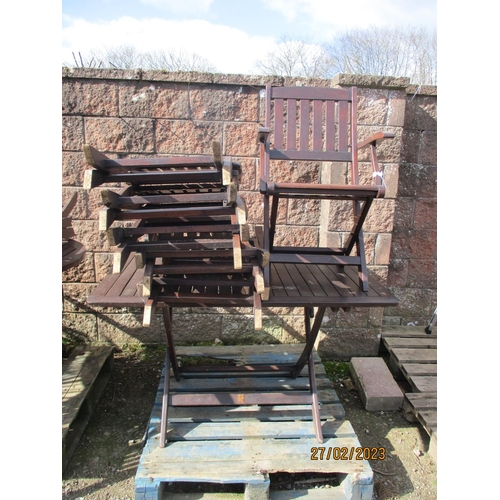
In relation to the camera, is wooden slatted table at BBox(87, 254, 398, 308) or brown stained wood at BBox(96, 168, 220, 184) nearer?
brown stained wood at BBox(96, 168, 220, 184)

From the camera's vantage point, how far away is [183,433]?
204 cm

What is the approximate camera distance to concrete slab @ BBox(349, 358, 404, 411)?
2.56 meters

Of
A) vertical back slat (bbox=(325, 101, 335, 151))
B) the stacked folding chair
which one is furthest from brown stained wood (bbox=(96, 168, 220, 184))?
vertical back slat (bbox=(325, 101, 335, 151))

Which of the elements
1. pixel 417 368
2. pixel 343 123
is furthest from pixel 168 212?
pixel 417 368

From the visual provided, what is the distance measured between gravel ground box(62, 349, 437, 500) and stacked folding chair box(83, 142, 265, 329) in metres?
1.09

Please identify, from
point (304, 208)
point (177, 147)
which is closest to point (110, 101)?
point (177, 147)

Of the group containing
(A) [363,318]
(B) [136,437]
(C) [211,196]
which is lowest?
(B) [136,437]

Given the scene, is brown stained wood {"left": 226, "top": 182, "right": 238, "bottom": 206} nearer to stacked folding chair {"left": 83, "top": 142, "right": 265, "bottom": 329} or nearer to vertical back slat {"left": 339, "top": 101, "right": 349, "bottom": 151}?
stacked folding chair {"left": 83, "top": 142, "right": 265, "bottom": 329}

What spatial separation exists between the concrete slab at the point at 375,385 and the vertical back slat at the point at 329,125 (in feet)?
5.63

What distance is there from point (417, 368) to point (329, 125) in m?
1.91

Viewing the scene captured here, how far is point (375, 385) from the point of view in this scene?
2.66 metres

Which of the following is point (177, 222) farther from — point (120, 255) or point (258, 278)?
point (258, 278)

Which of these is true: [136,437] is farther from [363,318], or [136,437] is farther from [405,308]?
[405,308]

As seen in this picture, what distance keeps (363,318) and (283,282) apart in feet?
4.50
